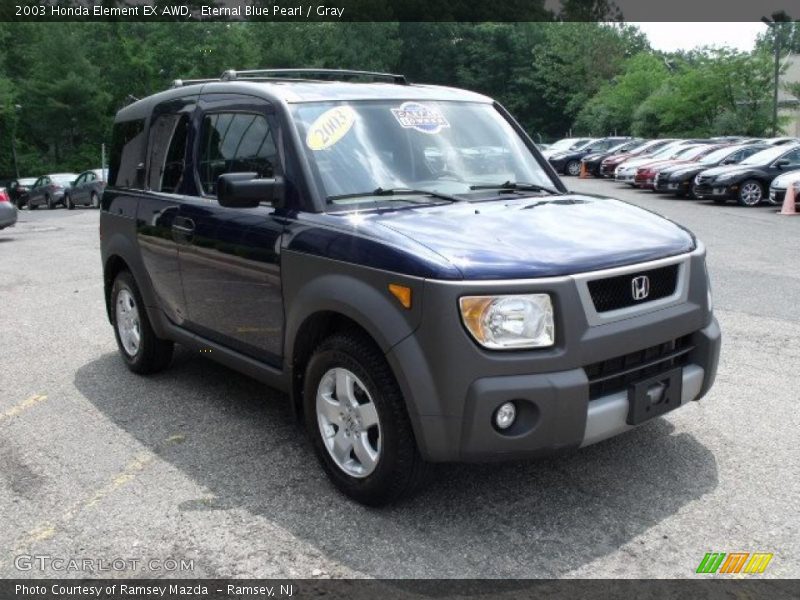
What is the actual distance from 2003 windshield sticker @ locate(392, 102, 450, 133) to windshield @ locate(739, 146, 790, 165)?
17.5m

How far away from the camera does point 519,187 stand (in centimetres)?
470

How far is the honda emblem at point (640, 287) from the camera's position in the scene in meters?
3.69

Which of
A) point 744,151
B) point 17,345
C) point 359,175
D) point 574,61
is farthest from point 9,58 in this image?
point 359,175

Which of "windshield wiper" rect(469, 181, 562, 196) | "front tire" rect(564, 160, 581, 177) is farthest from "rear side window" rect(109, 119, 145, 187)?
"front tire" rect(564, 160, 581, 177)

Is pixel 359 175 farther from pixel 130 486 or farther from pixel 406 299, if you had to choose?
pixel 130 486

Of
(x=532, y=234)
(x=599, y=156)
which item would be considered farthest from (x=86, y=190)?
(x=532, y=234)

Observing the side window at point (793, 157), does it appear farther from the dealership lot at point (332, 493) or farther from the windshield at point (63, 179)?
the windshield at point (63, 179)

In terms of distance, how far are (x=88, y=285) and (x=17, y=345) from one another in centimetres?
327

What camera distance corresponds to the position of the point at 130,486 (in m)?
4.19

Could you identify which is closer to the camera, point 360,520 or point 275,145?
point 360,520

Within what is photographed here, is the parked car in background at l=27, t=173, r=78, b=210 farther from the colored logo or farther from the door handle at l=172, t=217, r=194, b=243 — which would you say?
the colored logo

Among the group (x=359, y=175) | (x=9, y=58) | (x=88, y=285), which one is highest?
(x=9, y=58)

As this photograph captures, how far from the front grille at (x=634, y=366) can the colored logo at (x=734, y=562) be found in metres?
0.77

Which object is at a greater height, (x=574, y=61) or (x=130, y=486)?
(x=574, y=61)
